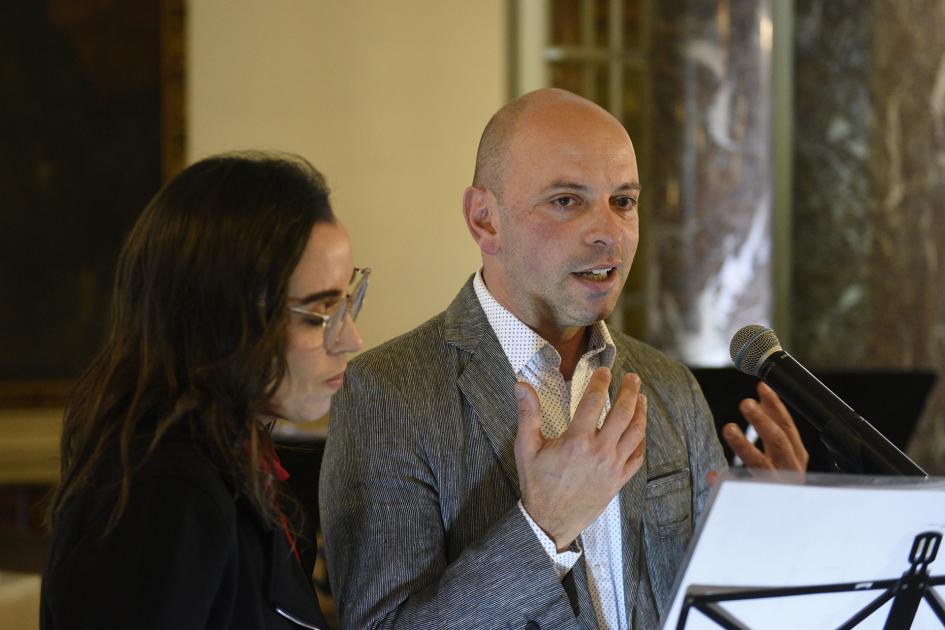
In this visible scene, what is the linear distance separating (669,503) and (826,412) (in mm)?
432

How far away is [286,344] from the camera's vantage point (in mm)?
1461

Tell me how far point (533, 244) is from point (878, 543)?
2.69ft

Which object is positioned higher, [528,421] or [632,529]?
[528,421]

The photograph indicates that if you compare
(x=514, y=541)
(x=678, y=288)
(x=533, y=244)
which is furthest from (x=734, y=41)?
(x=514, y=541)

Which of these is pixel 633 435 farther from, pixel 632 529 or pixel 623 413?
pixel 632 529

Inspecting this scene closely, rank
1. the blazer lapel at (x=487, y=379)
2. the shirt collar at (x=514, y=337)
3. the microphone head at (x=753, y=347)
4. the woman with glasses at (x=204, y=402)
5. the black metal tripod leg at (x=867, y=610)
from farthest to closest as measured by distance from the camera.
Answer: the shirt collar at (x=514, y=337) < the blazer lapel at (x=487, y=379) < the microphone head at (x=753, y=347) < the black metal tripod leg at (x=867, y=610) < the woman with glasses at (x=204, y=402)

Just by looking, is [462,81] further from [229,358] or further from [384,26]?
[229,358]

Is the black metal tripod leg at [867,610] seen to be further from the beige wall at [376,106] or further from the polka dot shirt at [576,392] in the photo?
the beige wall at [376,106]

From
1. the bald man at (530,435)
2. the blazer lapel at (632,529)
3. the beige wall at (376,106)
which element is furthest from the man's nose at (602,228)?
the beige wall at (376,106)

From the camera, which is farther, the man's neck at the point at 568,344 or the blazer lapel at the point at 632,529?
the man's neck at the point at 568,344

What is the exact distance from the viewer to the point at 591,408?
171cm

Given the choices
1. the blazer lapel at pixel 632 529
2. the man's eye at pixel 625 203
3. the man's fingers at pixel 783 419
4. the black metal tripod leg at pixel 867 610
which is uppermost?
the man's eye at pixel 625 203

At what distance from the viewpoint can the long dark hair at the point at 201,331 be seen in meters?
1.38

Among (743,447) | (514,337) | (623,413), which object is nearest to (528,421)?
(623,413)
